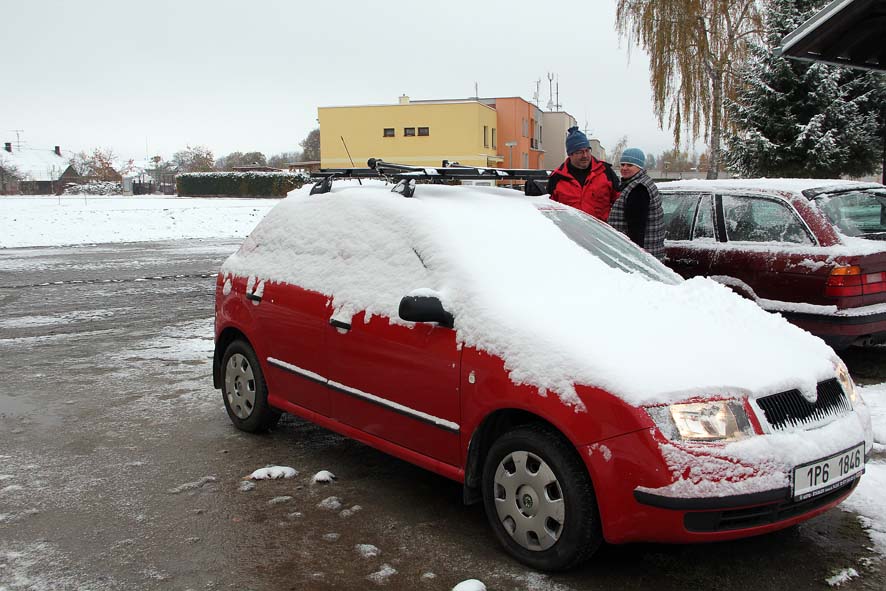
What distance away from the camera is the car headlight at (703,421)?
9.97 feet

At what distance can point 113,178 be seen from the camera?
9475 cm

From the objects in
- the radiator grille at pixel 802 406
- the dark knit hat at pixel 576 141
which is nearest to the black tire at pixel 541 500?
the radiator grille at pixel 802 406

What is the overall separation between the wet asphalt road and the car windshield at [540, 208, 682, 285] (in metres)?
1.50

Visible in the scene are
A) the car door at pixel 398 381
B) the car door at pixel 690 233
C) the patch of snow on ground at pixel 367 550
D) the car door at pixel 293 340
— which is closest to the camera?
the patch of snow on ground at pixel 367 550

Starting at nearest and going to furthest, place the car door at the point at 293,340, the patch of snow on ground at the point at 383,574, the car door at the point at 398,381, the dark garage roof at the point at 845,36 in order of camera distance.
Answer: the patch of snow on ground at the point at 383,574 → the car door at the point at 398,381 → the car door at the point at 293,340 → the dark garage roof at the point at 845,36

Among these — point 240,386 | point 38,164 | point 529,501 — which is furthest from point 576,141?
point 38,164

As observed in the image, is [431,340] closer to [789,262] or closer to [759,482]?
[759,482]

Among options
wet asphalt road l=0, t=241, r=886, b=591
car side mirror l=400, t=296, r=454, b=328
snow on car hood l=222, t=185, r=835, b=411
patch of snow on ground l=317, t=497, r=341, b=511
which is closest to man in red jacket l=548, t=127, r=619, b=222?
snow on car hood l=222, t=185, r=835, b=411

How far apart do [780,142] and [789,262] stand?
12.9 metres

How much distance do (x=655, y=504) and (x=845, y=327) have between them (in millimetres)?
3919

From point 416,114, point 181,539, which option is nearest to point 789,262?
point 181,539

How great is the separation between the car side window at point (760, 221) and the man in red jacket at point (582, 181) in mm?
1172

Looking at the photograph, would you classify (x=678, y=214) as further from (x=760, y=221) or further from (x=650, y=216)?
(x=650, y=216)

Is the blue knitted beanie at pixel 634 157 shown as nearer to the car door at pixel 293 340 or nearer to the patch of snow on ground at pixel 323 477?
the car door at pixel 293 340
